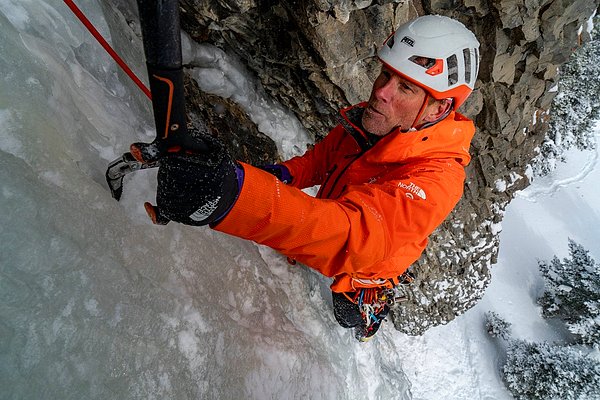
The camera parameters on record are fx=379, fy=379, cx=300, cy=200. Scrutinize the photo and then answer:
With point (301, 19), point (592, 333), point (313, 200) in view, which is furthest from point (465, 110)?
point (592, 333)

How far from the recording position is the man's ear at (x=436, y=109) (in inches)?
87.8

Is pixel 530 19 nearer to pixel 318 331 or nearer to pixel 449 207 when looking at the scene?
pixel 449 207

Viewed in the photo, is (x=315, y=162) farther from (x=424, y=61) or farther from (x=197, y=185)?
(x=197, y=185)

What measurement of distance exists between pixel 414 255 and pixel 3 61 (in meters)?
2.23

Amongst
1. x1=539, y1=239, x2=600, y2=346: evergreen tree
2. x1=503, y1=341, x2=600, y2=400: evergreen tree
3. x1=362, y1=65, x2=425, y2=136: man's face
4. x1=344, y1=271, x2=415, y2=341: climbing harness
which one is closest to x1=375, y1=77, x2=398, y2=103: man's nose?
x1=362, y1=65, x2=425, y2=136: man's face

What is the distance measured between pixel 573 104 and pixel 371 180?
51.2 feet

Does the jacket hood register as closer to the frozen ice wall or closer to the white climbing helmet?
the white climbing helmet

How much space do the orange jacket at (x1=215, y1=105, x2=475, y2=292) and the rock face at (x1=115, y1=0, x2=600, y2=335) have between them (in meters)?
1.23

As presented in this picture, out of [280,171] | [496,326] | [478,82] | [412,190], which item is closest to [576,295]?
[496,326]

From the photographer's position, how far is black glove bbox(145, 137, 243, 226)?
1.20m

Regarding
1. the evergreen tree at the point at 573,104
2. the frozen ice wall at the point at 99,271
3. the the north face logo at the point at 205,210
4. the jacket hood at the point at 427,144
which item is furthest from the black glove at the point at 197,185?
the evergreen tree at the point at 573,104

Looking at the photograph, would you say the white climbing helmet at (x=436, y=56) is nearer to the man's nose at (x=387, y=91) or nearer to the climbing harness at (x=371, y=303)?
the man's nose at (x=387, y=91)

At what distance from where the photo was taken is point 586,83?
1359 centimetres

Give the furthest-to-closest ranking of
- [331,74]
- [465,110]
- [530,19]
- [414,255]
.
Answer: [465,110] → [530,19] → [331,74] → [414,255]
